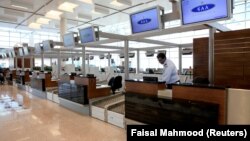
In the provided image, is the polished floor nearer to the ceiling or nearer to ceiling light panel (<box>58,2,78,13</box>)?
ceiling light panel (<box>58,2,78,13</box>)

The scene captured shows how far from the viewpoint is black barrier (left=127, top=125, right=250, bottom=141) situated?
151cm

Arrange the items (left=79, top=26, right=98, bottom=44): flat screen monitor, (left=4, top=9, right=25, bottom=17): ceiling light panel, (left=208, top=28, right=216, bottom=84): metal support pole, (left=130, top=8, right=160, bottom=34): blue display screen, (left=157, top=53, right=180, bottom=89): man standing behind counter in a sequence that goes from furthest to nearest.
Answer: (left=4, top=9, right=25, bottom=17): ceiling light panel < (left=79, top=26, right=98, bottom=44): flat screen monitor < (left=157, top=53, right=180, bottom=89): man standing behind counter < (left=130, top=8, right=160, bottom=34): blue display screen < (left=208, top=28, right=216, bottom=84): metal support pole

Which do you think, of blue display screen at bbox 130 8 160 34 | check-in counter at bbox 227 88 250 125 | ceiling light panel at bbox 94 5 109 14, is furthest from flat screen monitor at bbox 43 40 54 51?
check-in counter at bbox 227 88 250 125

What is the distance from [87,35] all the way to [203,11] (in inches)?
125

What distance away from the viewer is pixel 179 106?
2.97 m

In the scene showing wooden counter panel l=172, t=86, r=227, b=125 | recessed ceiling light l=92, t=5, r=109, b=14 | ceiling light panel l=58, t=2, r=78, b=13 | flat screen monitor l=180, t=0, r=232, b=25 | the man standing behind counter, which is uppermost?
recessed ceiling light l=92, t=5, r=109, b=14

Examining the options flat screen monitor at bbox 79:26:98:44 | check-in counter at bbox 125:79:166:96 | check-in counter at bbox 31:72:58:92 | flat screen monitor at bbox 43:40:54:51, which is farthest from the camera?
check-in counter at bbox 31:72:58:92

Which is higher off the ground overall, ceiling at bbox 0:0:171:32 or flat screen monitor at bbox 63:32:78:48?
ceiling at bbox 0:0:171:32

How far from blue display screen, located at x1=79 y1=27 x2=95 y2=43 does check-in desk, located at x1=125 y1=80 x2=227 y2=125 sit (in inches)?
68.1

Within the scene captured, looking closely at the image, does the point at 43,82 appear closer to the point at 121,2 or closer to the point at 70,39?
the point at 70,39

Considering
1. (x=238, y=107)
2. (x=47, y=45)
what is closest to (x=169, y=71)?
(x=238, y=107)

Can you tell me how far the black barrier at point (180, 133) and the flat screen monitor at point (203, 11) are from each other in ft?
5.28

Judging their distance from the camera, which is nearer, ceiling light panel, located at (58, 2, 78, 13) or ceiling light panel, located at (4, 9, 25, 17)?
ceiling light panel, located at (58, 2, 78, 13)

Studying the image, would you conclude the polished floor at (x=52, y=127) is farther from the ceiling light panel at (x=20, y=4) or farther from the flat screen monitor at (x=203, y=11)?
the ceiling light panel at (x=20, y=4)
